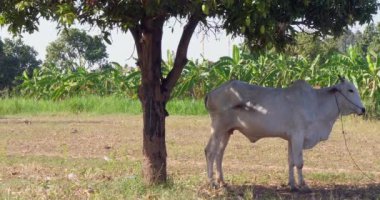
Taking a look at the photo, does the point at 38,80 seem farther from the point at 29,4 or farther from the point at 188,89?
the point at 29,4

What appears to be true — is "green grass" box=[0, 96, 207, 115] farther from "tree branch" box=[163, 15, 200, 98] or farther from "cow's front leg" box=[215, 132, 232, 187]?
"tree branch" box=[163, 15, 200, 98]

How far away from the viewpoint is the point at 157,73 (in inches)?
317

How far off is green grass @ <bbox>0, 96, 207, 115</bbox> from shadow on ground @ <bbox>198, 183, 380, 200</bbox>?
15.2 meters

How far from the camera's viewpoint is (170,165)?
11.0 meters

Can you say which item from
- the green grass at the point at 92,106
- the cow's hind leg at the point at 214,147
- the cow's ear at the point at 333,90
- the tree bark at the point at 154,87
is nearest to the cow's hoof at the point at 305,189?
the cow's hind leg at the point at 214,147

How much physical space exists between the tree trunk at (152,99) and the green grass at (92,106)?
15.8 m

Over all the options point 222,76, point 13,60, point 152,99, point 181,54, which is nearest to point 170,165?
point 152,99

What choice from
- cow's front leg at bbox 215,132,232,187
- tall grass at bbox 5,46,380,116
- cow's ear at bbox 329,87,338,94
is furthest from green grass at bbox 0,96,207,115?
cow's ear at bbox 329,87,338,94

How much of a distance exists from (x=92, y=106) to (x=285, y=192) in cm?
1783

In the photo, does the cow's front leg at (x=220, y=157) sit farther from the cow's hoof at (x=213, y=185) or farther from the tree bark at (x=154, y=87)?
the tree bark at (x=154, y=87)

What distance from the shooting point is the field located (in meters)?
8.05

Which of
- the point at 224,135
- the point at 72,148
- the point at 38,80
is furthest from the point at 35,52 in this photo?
the point at 224,135

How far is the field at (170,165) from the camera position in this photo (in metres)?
8.05

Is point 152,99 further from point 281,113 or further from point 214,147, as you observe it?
point 281,113
